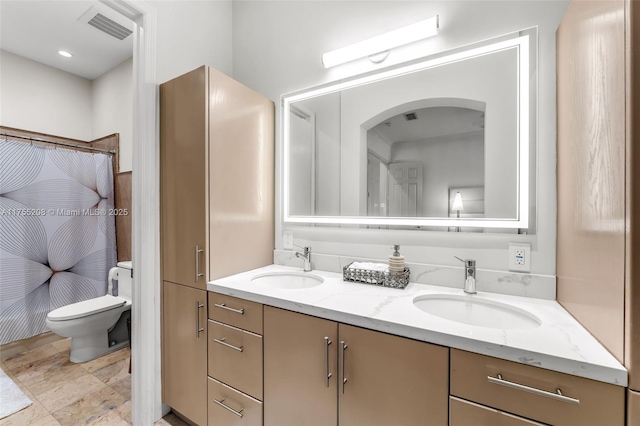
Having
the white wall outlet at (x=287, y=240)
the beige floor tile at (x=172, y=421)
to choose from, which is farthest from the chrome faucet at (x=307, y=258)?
the beige floor tile at (x=172, y=421)

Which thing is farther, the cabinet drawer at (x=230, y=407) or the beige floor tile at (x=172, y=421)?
the beige floor tile at (x=172, y=421)

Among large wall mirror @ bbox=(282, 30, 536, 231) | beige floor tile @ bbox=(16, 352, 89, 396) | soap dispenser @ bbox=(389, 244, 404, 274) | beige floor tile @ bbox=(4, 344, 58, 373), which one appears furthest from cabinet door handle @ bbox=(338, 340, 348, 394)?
beige floor tile @ bbox=(4, 344, 58, 373)

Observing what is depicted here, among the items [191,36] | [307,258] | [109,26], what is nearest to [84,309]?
[307,258]

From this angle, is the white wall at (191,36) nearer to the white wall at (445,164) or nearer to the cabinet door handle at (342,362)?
the white wall at (445,164)

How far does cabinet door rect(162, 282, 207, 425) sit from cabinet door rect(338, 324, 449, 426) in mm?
778

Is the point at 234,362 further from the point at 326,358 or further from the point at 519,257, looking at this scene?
the point at 519,257

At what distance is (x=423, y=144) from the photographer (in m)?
1.35

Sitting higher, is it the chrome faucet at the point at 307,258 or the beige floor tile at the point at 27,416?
the chrome faucet at the point at 307,258

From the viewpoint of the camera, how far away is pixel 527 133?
115 centimetres

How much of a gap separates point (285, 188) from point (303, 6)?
1135mm

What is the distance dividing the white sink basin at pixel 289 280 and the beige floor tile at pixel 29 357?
2.13 m

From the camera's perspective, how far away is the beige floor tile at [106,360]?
2.09 m

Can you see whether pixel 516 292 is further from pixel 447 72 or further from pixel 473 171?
pixel 447 72

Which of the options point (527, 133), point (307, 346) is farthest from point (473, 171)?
point (307, 346)
